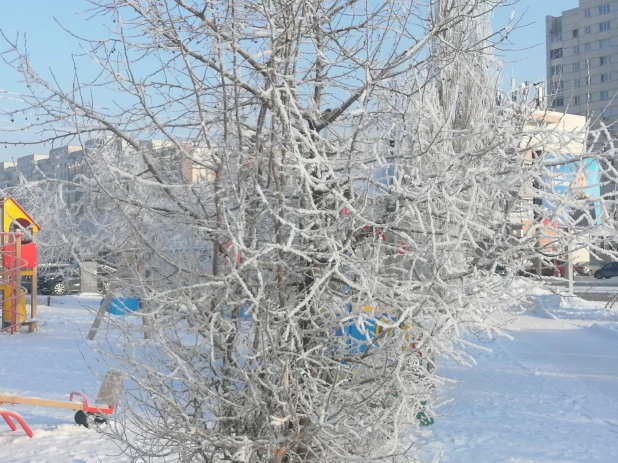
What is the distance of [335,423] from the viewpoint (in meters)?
3.05

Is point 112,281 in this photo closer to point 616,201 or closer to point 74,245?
point 74,245

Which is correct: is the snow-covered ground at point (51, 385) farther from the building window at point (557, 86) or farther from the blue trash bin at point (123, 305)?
the building window at point (557, 86)

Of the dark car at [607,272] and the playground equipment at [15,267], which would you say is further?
the dark car at [607,272]

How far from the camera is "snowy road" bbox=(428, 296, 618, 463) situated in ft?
20.4

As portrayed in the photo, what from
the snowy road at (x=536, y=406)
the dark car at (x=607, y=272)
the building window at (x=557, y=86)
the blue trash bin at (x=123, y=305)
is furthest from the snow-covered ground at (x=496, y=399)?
the dark car at (x=607, y=272)

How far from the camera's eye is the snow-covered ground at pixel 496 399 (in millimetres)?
6105

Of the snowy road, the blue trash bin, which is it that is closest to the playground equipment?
the snowy road

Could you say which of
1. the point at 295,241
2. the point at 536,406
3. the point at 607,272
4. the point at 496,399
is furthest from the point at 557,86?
the point at 607,272

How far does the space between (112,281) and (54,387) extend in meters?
6.20

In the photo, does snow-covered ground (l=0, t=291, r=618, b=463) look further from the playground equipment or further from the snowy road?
the playground equipment

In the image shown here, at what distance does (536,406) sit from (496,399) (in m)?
0.51

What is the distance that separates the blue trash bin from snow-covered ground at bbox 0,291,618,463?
7.7 inches

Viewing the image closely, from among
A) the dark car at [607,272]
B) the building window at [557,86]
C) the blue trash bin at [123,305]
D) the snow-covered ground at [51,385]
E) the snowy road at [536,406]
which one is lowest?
the snow-covered ground at [51,385]

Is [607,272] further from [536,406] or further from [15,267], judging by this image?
[536,406]
